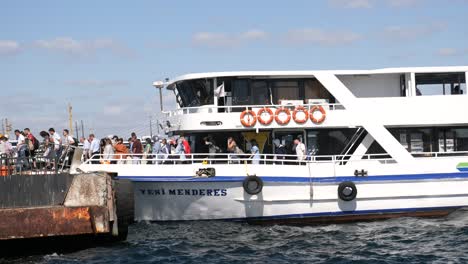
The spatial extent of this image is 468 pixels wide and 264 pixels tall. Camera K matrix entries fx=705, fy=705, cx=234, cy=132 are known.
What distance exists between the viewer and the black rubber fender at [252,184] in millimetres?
19500

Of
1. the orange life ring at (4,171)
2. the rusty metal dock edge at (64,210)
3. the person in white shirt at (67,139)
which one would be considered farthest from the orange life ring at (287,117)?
the orange life ring at (4,171)

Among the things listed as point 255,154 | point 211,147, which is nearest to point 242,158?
point 255,154

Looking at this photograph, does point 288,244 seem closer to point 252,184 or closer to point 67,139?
point 252,184

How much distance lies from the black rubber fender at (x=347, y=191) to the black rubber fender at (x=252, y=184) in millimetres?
2311

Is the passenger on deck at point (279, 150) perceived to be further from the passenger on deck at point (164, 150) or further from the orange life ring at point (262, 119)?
the passenger on deck at point (164, 150)

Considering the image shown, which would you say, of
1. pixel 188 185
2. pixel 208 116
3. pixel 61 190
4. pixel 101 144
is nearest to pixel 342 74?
pixel 208 116

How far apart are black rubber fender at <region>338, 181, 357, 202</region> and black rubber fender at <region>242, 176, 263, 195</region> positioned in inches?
91.0

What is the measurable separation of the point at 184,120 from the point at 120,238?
5219mm

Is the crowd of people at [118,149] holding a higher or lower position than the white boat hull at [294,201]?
higher

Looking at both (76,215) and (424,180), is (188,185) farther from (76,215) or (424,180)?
(424,180)

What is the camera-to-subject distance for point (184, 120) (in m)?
20.9

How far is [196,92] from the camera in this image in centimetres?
2150

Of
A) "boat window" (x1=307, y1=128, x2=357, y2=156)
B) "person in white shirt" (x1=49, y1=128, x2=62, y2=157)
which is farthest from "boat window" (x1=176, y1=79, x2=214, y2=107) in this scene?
"person in white shirt" (x1=49, y1=128, x2=62, y2=157)

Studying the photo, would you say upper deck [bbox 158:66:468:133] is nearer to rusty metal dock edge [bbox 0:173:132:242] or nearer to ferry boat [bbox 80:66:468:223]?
ferry boat [bbox 80:66:468:223]
